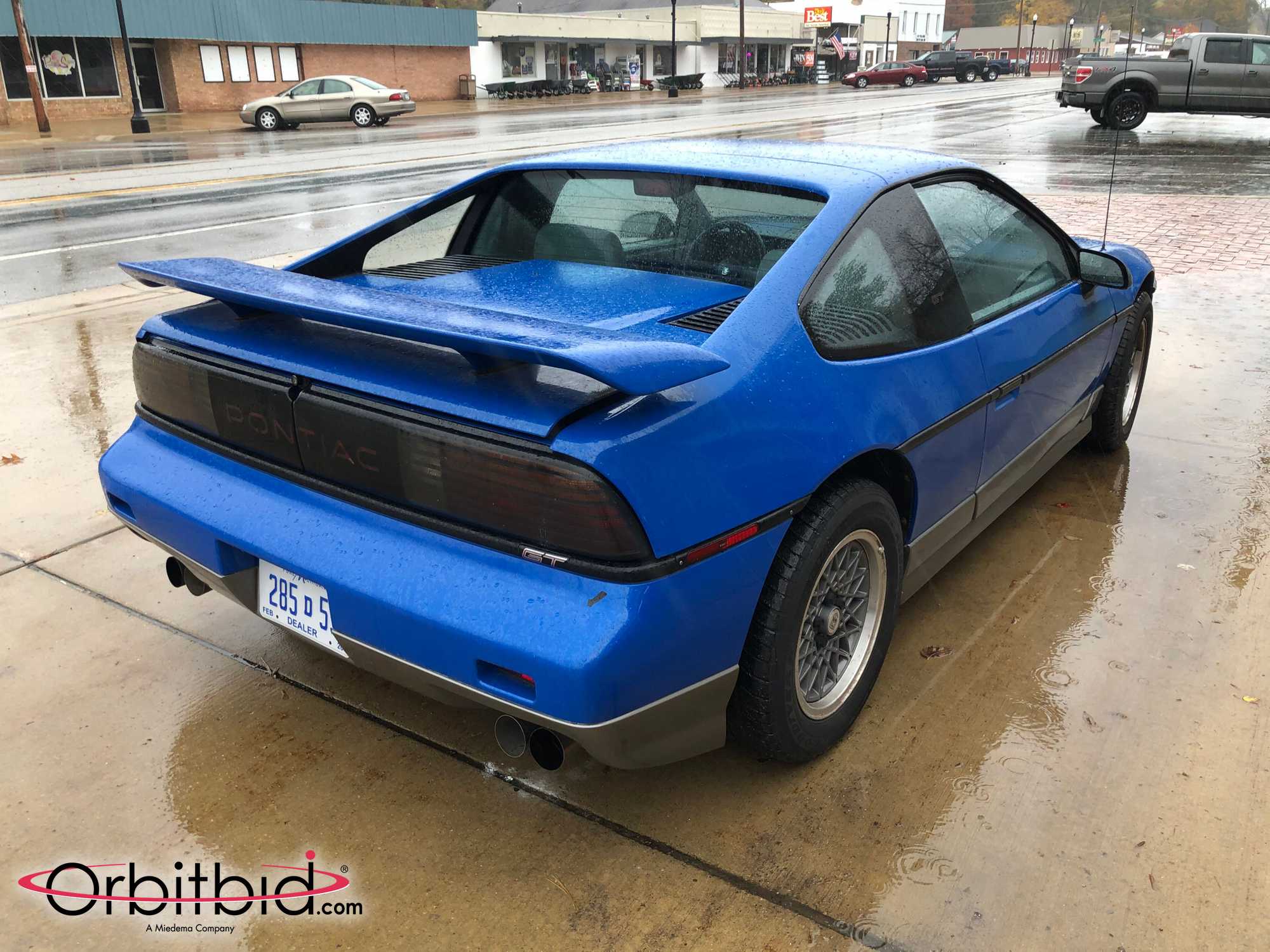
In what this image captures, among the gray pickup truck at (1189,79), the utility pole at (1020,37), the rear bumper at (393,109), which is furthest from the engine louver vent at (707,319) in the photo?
the utility pole at (1020,37)

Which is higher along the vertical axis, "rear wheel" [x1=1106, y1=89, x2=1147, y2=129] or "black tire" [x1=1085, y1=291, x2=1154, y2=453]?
"rear wheel" [x1=1106, y1=89, x2=1147, y2=129]

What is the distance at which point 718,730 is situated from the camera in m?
2.39

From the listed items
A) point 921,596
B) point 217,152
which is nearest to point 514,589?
point 921,596

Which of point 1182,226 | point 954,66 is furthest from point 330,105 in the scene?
point 954,66

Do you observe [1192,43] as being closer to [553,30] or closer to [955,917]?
[955,917]

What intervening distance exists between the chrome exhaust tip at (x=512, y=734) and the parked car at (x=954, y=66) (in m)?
62.6

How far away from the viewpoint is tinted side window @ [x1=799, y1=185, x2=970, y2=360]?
2645mm

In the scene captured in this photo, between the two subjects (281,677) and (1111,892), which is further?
(281,677)

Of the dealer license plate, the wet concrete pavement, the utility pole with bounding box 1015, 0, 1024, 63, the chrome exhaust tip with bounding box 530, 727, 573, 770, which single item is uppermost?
the utility pole with bounding box 1015, 0, 1024, 63

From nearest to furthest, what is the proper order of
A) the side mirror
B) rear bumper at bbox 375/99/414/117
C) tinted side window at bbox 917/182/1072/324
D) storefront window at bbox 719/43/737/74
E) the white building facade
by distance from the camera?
1. tinted side window at bbox 917/182/1072/324
2. the side mirror
3. rear bumper at bbox 375/99/414/117
4. the white building facade
5. storefront window at bbox 719/43/737/74

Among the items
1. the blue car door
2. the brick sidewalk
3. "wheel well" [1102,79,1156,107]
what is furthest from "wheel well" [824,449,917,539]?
"wheel well" [1102,79,1156,107]

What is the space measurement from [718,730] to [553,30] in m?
55.0

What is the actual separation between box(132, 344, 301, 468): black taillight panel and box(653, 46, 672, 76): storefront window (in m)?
63.7

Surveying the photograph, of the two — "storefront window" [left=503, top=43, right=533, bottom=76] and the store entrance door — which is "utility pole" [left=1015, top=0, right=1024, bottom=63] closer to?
"storefront window" [left=503, top=43, right=533, bottom=76]
